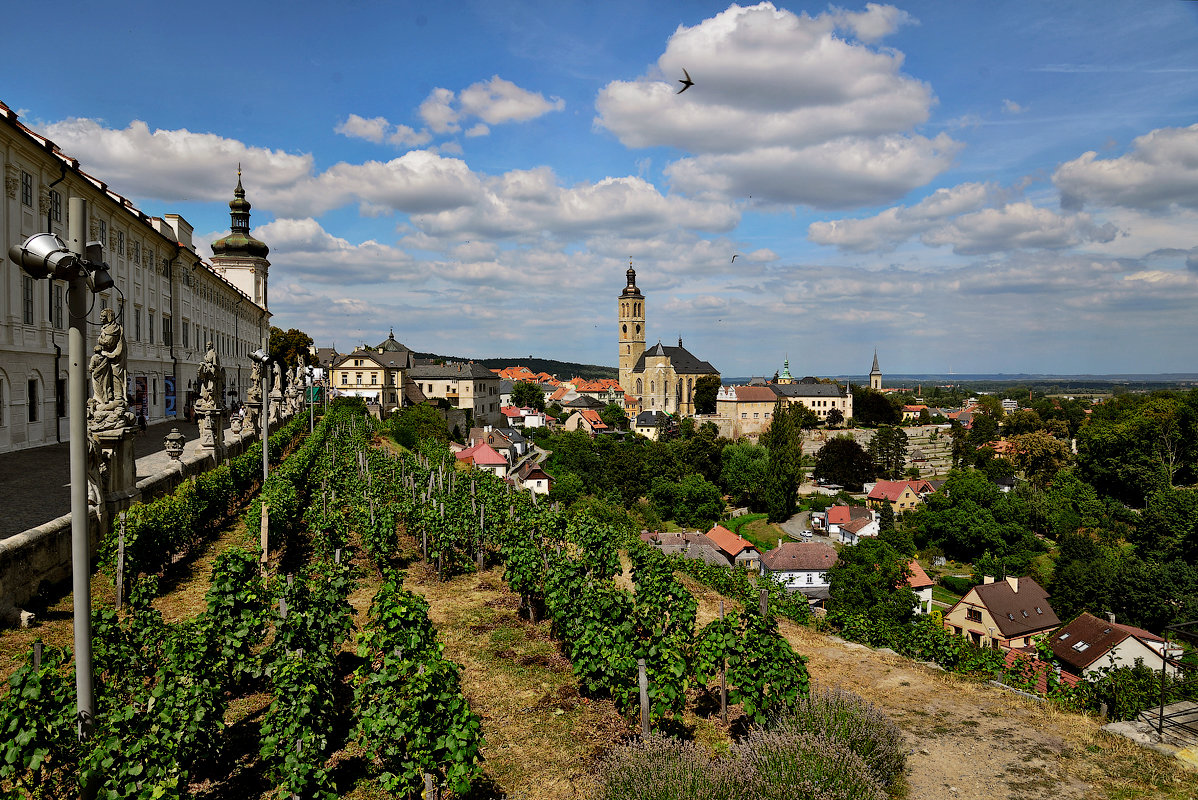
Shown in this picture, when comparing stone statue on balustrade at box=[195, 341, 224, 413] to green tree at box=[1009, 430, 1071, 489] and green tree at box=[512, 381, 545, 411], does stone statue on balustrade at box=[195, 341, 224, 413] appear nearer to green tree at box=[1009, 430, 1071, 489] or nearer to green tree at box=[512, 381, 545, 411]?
green tree at box=[1009, 430, 1071, 489]

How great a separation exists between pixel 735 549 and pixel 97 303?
45.3 metres

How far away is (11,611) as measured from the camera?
876 cm

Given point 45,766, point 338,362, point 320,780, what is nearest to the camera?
point 45,766

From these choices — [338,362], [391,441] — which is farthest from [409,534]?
[338,362]

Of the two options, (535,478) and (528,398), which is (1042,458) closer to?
(535,478)

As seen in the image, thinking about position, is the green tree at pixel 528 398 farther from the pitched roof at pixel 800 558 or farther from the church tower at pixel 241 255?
the pitched roof at pixel 800 558

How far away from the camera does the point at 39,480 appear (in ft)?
51.5

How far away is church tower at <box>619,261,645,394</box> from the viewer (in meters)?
145

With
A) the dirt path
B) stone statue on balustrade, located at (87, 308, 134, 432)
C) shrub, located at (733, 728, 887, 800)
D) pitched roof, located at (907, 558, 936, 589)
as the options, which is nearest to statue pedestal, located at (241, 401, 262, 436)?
stone statue on balustrade, located at (87, 308, 134, 432)

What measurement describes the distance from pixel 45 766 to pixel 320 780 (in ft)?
Answer: 6.40

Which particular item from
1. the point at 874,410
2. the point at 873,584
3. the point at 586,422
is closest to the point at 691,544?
the point at 873,584

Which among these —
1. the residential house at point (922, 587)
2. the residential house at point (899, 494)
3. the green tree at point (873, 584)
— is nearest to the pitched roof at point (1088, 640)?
the green tree at point (873, 584)

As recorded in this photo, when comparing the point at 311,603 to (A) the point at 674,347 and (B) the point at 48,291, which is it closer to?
(B) the point at 48,291

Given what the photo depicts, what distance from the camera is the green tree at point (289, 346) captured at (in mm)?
71688
